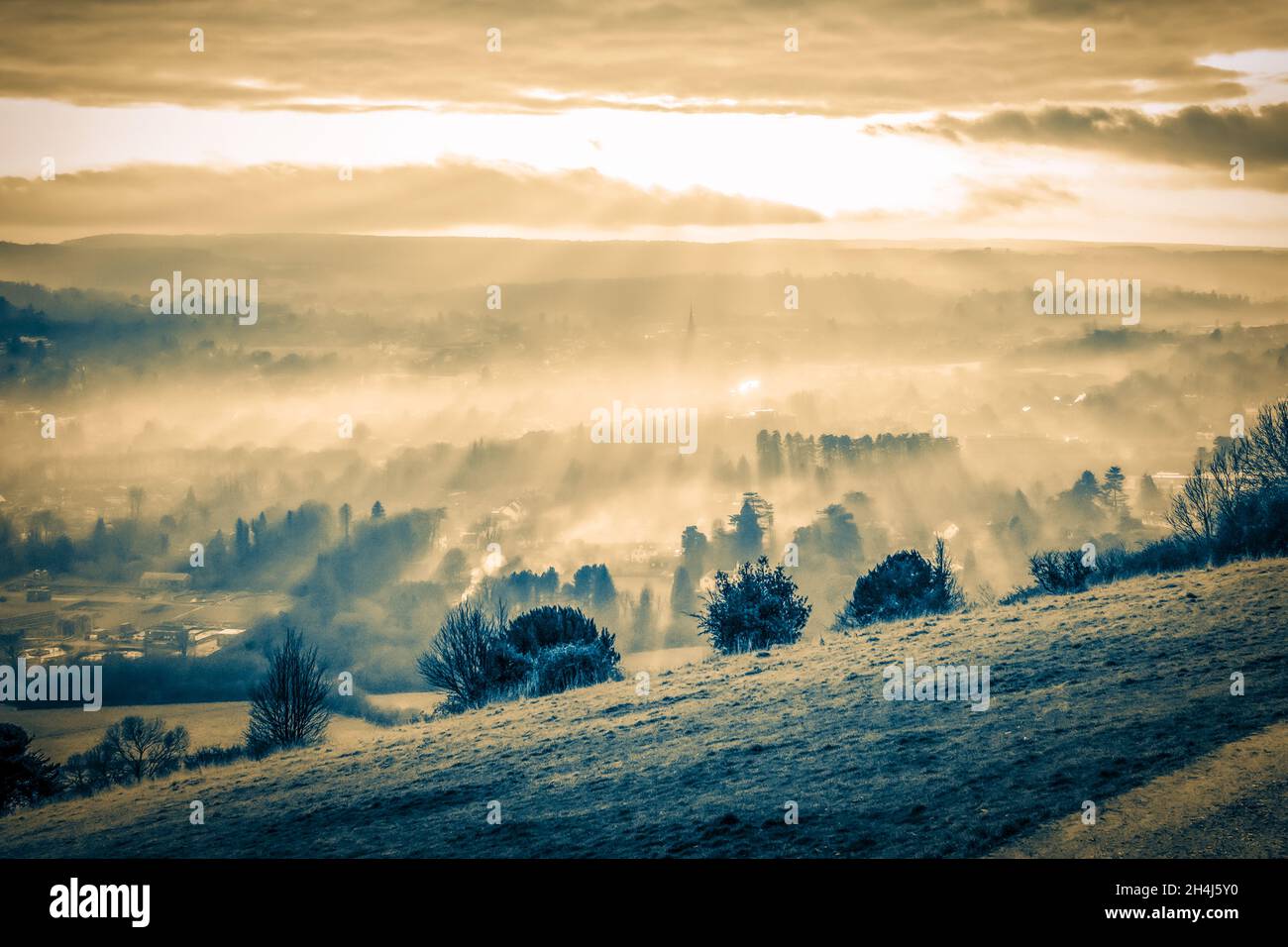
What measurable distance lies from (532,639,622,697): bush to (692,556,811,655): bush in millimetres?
4537

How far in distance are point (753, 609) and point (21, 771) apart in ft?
108

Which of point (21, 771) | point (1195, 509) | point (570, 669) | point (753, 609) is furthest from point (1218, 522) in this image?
point (21, 771)

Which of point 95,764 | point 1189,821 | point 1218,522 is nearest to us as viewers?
point 1189,821

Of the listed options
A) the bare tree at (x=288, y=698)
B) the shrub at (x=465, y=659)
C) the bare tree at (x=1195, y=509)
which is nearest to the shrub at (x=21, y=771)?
the bare tree at (x=288, y=698)

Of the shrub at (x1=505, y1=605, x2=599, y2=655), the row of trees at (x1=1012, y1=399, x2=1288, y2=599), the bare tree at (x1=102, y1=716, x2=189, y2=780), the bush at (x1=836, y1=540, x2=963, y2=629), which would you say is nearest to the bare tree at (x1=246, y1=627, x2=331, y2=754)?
the shrub at (x1=505, y1=605, x2=599, y2=655)

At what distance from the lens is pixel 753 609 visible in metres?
48.7

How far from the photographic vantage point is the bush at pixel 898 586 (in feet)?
154

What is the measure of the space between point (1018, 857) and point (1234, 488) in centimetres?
3210

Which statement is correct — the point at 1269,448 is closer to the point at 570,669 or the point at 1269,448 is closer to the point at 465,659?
the point at 570,669

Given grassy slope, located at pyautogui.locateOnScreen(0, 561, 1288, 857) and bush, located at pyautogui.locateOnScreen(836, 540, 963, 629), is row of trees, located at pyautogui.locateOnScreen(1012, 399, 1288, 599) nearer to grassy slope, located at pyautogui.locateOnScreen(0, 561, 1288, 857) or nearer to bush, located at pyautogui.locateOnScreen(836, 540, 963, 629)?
grassy slope, located at pyautogui.locateOnScreen(0, 561, 1288, 857)

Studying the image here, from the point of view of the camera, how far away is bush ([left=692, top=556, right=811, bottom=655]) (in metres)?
47.5
